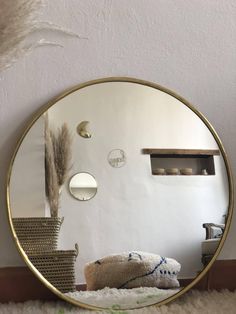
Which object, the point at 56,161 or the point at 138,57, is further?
the point at 138,57

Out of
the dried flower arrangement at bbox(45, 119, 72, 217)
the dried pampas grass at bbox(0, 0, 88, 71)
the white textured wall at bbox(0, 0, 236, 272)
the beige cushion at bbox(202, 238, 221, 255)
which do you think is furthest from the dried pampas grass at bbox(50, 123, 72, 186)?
the beige cushion at bbox(202, 238, 221, 255)

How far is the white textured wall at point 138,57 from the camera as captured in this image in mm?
1237

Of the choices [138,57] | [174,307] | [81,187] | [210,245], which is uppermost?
[138,57]

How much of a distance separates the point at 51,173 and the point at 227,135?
50 centimetres

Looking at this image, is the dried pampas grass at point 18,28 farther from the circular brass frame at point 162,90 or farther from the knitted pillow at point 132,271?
the knitted pillow at point 132,271

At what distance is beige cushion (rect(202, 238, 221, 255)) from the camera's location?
1.20m

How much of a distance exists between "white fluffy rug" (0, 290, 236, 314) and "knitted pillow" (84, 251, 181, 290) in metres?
0.05

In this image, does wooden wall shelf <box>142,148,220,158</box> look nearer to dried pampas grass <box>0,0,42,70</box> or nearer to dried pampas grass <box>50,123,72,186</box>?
dried pampas grass <box>50,123,72,186</box>

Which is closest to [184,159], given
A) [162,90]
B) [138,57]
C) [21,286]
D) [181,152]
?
[181,152]

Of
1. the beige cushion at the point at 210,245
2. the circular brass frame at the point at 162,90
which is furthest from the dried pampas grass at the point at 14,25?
the beige cushion at the point at 210,245

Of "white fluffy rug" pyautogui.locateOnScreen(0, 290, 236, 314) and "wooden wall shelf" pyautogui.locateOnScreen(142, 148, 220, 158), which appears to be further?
"wooden wall shelf" pyautogui.locateOnScreen(142, 148, 220, 158)

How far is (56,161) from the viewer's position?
118cm

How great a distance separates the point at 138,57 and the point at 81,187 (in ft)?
1.30

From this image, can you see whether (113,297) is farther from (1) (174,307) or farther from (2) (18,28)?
(2) (18,28)
